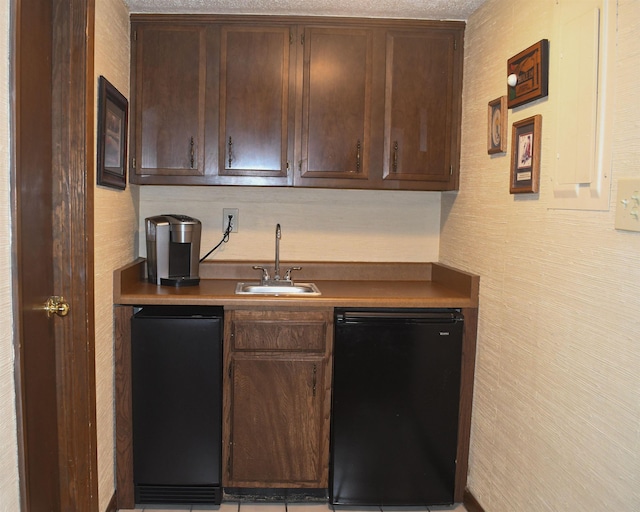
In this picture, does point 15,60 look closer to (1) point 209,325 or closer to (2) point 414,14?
(1) point 209,325

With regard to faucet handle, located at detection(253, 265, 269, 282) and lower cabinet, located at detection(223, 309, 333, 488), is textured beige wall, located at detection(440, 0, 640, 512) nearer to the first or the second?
lower cabinet, located at detection(223, 309, 333, 488)

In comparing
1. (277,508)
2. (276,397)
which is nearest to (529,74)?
(276,397)

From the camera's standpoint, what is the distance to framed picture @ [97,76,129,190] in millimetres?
2127

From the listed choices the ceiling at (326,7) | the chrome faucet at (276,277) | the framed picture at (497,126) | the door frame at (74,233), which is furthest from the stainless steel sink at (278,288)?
the ceiling at (326,7)

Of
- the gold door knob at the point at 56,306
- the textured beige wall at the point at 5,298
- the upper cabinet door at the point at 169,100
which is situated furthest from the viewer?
the upper cabinet door at the point at 169,100

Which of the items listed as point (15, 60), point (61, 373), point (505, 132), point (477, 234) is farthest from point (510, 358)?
point (15, 60)

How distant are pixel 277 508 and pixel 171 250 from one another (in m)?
1.23

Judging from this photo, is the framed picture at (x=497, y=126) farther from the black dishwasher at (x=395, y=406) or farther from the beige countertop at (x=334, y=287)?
the black dishwasher at (x=395, y=406)

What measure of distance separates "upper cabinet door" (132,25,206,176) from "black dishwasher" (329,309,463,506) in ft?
3.49

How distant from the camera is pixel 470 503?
2469mm

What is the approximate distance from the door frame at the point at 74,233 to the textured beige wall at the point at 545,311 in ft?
4.98

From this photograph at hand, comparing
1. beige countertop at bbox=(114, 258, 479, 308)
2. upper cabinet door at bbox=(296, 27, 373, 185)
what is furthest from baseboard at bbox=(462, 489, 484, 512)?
upper cabinet door at bbox=(296, 27, 373, 185)

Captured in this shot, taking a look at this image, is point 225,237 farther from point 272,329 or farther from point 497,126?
point 497,126

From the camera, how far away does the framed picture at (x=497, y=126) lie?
223 centimetres
